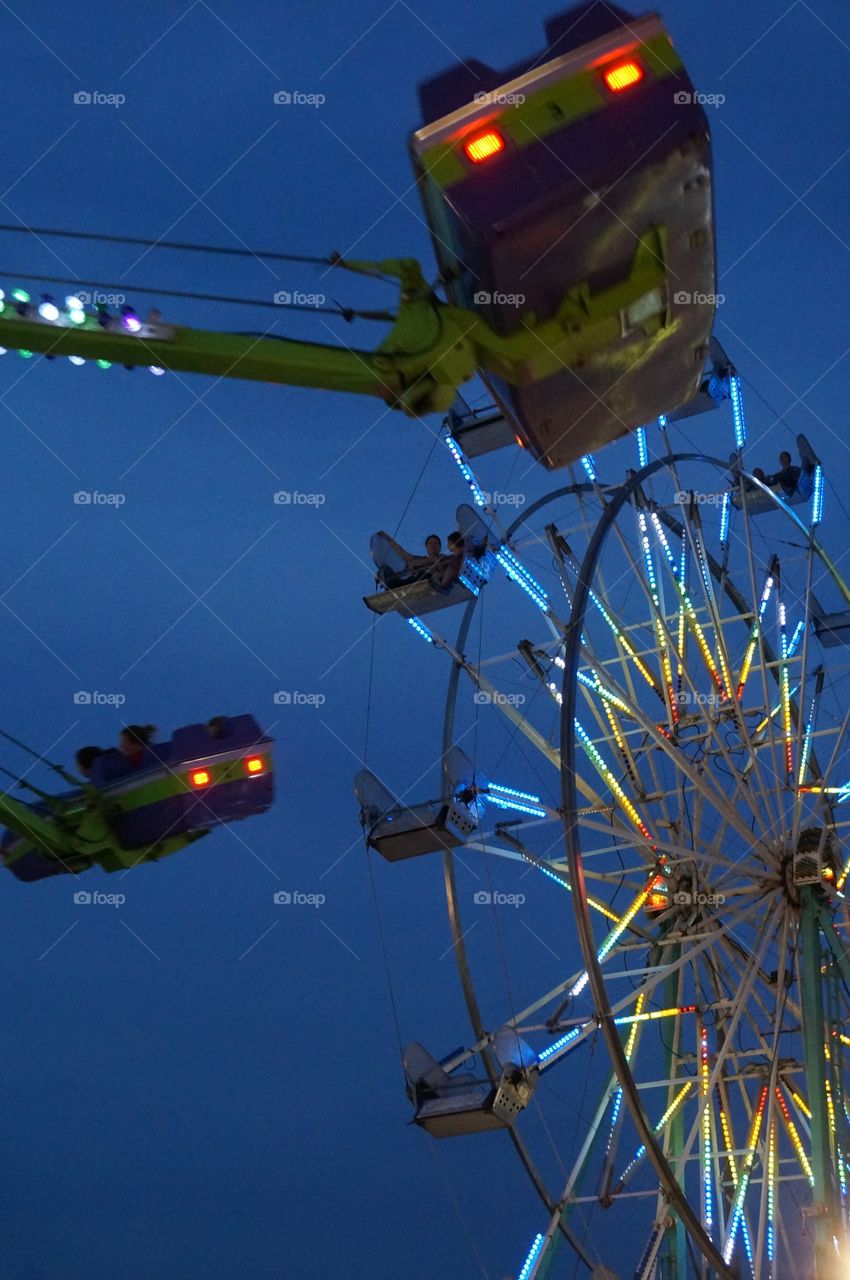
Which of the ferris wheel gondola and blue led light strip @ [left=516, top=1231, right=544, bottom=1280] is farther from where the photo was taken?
blue led light strip @ [left=516, top=1231, right=544, bottom=1280]

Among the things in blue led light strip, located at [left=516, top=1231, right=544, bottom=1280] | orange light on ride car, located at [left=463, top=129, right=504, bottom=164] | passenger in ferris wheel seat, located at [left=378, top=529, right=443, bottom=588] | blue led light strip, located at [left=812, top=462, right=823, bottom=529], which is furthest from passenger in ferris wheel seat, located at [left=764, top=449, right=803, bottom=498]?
orange light on ride car, located at [left=463, top=129, right=504, bottom=164]

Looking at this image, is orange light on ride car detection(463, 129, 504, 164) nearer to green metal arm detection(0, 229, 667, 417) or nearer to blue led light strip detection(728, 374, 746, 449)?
green metal arm detection(0, 229, 667, 417)

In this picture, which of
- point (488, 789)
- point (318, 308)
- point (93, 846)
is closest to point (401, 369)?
point (318, 308)

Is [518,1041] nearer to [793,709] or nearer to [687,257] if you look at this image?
[793,709]

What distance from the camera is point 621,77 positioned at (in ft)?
28.5

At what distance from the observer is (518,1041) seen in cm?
1537

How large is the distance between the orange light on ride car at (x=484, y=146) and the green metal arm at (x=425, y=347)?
879 mm

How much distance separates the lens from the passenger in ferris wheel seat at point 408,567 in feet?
52.4

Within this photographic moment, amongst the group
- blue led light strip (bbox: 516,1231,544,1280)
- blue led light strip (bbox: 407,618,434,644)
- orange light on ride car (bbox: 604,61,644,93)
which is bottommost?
→ blue led light strip (bbox: 516,1231,544,1280)

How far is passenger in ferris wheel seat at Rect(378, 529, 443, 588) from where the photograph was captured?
52.4ft

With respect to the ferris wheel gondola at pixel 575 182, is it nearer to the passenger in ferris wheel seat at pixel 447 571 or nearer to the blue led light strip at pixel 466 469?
the passenger in ferris wheel seat at pixel 447 571

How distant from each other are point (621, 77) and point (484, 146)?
2.73ft

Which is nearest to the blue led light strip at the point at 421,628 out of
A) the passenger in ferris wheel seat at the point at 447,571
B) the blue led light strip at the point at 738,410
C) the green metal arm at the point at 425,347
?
the passenger in ferris wheel seat at the point at 447,571

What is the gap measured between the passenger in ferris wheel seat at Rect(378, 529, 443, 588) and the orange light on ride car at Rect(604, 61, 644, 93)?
7587 mm
